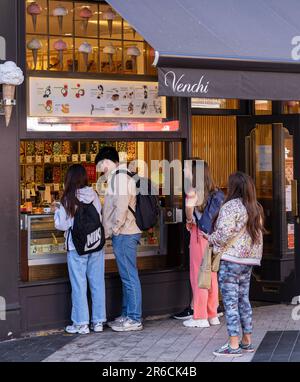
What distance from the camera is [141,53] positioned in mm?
9336

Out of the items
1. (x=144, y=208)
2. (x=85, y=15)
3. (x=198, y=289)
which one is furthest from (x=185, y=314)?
(x=85, y=15)

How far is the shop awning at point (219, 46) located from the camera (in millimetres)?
7750

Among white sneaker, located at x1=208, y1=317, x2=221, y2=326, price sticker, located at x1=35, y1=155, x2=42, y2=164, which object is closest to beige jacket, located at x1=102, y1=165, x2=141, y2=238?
price sticker, located at x1=35, y1=155, x2=42, y2=164

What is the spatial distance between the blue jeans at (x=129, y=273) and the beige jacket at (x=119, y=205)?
9 cm

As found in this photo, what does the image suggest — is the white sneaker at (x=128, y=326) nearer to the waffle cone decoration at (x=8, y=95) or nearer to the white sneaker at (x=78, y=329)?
the white sneaker at (x=78, y=329)

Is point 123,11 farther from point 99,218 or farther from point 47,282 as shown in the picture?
point 47,282

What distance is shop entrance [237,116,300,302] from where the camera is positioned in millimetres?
10102

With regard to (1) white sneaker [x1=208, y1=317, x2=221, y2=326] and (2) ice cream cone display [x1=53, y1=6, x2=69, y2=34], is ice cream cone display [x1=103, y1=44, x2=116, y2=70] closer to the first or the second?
(2) ice cream cone display [x1=53, y1=6, x2=69, y2=34]

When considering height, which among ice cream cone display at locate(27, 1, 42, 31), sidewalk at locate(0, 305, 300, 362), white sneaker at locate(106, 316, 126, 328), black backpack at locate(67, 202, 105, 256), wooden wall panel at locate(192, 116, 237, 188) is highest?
ice cream cone display at locate(27, 1, 42, 31)

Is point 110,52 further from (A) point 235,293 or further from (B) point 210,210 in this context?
(A) point 235,293

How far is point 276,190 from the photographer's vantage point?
10211mm

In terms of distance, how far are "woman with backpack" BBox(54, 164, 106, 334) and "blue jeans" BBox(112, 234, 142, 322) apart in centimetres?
23

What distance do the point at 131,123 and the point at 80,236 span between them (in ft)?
4.90

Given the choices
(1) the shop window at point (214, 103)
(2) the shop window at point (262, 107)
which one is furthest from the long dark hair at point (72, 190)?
(2) the shop window at point (262, 107)
